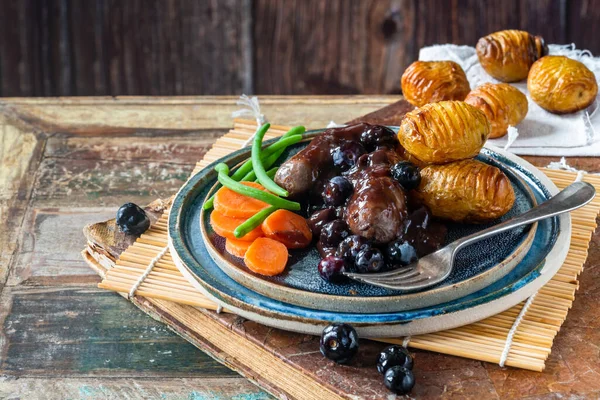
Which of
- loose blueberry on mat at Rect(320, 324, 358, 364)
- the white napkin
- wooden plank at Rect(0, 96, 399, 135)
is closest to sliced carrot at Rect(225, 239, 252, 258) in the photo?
loose blueberry on mat at Rect(320, 324, 358, 364)

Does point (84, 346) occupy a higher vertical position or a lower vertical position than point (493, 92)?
lower

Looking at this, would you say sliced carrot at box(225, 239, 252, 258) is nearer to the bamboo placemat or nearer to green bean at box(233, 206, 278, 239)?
green bean at box(233, 206, 278, 239)

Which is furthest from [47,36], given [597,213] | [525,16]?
[597,213]

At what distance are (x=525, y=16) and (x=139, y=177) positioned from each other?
2629 mm

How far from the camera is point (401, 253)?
5.94 ft

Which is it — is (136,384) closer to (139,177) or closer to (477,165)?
(477,165)

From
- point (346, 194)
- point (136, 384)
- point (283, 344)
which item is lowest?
point (136, 384)

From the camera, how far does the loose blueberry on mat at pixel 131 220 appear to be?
2264 millimetres

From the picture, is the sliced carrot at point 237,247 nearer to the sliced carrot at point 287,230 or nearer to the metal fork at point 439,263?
the sliced carrot at point 287,230

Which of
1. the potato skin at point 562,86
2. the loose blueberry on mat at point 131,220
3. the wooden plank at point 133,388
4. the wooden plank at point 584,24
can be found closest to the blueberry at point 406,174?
the wooden plank at point 133,388

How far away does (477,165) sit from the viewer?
1995 mm

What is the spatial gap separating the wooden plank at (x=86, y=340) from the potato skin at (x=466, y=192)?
0.68 m

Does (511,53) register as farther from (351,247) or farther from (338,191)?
(351,247)

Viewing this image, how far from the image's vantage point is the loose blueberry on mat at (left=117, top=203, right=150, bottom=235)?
2264 millimetres
